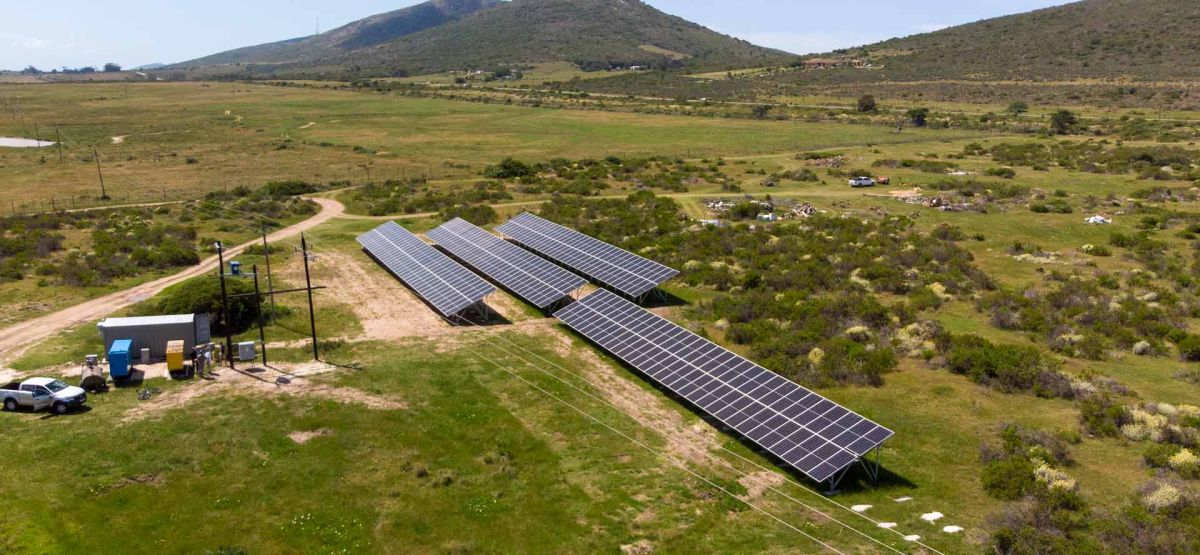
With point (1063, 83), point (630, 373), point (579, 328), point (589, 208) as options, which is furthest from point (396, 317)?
point (1063, 83)

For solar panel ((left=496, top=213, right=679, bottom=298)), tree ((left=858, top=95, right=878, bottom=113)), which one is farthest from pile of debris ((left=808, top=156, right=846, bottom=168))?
tree ((left=858, top=95, right=878, bottom=113))

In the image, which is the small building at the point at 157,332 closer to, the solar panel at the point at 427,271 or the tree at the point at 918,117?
the solar panel at the point at 427,271

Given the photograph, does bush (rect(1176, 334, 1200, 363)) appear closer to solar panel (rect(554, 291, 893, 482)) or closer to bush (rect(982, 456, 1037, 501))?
bush (rect(982, 456, 1037, 501))

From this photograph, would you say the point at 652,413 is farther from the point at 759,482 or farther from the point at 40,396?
the point at 40,396

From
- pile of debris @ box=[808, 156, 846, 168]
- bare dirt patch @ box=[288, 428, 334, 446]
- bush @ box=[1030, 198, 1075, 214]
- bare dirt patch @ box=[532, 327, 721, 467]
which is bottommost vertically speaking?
bare dirt patch @ box=[288, 428, 334, 446]

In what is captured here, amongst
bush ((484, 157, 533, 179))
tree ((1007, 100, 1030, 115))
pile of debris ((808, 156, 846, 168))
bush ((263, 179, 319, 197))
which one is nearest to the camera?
bush ((263, 179, 319, 197))

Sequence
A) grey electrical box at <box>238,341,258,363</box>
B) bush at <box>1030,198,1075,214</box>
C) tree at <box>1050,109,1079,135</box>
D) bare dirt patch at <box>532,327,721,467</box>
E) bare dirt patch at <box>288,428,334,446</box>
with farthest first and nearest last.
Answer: tree at <box>1050,109,1079,135</box>
bush at <box>1030,198,1075,214</box>
grey electrical box at <box>238,341,258,363</box>
bare dirt patch at <box>288,428,334,446</box>
bare dirt patch at <box>532,327,721,467</box>

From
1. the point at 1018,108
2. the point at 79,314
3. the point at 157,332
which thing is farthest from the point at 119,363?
the point at 1018,108

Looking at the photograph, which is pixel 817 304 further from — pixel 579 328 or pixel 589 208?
pixel 589 208
